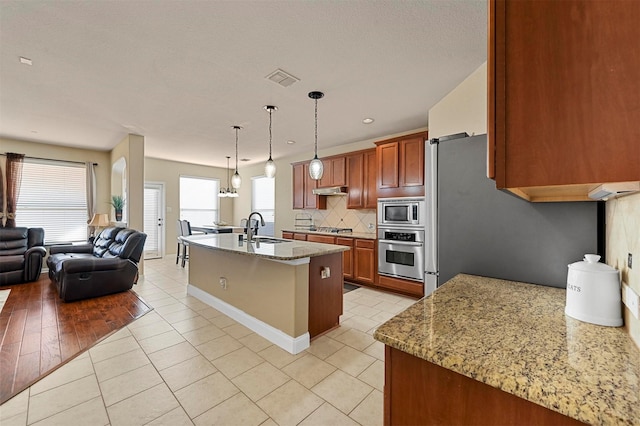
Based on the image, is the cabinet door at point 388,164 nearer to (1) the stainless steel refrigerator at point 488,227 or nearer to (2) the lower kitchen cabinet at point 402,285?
(2) the lower kitchen cabinet at point 402,285

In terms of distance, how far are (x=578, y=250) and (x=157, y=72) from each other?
3490 mm

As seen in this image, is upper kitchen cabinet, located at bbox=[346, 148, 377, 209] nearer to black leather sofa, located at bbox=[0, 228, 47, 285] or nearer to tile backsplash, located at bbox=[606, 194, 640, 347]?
tile backsplash, located at bbox=[606, 194, 640, 347]

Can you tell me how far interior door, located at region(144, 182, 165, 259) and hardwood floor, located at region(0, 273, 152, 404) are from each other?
281cm

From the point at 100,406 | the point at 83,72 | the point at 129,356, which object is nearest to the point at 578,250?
the point at 100,406

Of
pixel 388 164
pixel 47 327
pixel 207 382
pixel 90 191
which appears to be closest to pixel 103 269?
pixel 47 327

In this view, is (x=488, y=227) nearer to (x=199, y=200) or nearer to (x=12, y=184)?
(x=12, y=184)

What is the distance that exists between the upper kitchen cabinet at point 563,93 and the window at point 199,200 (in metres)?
8.15

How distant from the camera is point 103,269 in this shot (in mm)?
3959

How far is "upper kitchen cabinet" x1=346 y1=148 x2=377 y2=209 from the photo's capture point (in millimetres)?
4836

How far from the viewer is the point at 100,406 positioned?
180cm

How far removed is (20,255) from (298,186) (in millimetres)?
4989

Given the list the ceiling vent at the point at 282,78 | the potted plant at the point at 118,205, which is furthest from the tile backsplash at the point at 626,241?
the potted plant at the point at 118,205

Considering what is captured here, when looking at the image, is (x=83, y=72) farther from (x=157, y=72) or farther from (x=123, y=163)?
(x=123, y=163)

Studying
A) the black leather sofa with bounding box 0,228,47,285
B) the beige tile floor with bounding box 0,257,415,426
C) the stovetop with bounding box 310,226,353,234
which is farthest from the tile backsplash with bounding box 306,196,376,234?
the black leather sofa with bounding box 0,228,47,285
